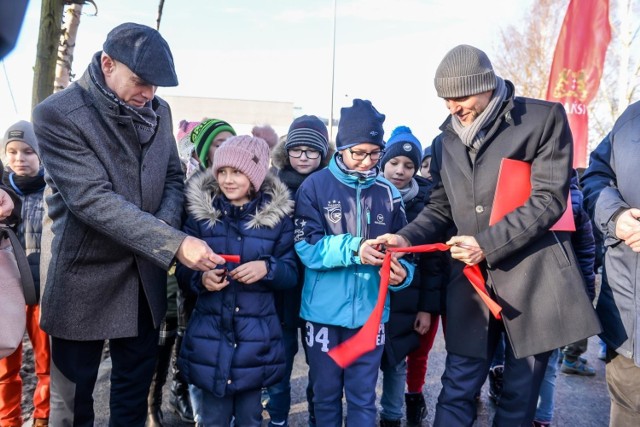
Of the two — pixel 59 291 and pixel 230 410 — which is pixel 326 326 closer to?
pixel 230 410

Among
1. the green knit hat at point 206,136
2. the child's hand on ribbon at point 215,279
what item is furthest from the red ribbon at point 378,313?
the green knit hat at point 206,136

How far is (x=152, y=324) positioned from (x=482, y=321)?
1750 millimetres

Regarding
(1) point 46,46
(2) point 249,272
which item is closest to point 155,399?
(2) point 249,272

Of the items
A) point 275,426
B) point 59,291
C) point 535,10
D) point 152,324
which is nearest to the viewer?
point 59,291

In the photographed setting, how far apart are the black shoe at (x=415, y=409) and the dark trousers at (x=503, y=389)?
872mm

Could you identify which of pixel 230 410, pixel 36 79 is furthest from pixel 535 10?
pixel 230 410

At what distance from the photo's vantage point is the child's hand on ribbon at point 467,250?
239 cm

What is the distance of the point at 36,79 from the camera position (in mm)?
4531

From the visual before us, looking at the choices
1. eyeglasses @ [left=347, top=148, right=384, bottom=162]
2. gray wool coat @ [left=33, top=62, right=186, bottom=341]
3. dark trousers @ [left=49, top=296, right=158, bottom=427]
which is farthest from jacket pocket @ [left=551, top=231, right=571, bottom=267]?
dark trousers @ [left=49, top=296, right=158, bottom=427]

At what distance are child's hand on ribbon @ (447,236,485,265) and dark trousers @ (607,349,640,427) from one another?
90 centimetres

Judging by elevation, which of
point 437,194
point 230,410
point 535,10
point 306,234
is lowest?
point 230,410

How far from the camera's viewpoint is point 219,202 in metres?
2.75

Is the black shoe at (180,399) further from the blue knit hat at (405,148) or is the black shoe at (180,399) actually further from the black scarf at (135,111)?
the blue knit hat at (405,148)

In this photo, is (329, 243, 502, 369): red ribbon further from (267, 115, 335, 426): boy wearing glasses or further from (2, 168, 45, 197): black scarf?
(2, 168, 45, 197): black scarf
